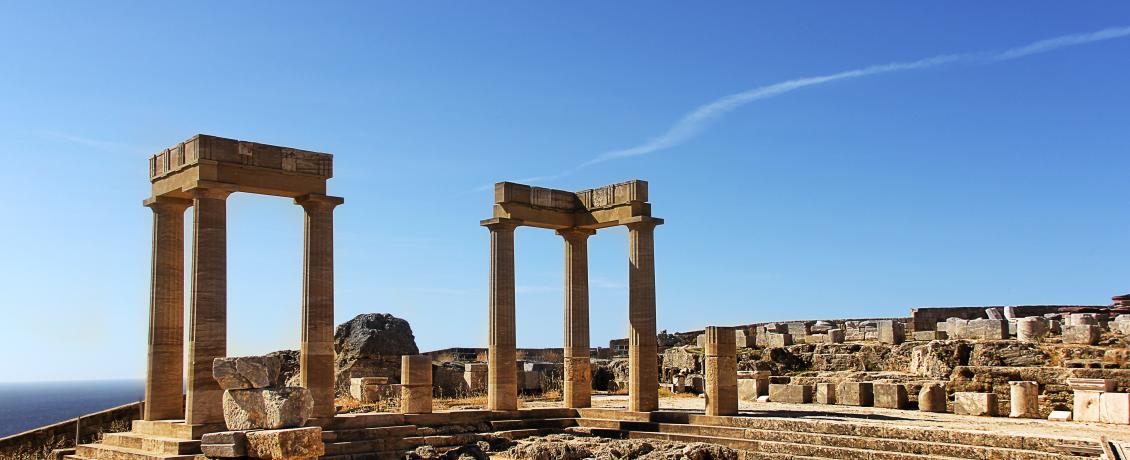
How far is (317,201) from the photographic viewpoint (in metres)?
22.0

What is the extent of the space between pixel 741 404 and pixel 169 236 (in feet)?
51.3

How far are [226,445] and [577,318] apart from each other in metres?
12.7

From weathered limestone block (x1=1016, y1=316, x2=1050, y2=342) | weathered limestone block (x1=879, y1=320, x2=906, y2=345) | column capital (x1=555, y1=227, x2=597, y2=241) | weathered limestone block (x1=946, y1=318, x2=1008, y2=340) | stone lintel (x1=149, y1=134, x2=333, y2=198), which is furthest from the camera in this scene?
weathered limestone block (x1=879, y1=320, x2=906, y2=345)

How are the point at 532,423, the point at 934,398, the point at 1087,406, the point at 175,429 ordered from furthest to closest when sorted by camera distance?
the point at 934,398
the point at 532,423
the point at 1087,406
the point at 175,429

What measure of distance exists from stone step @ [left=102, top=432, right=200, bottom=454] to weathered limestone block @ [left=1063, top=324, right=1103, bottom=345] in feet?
73.4

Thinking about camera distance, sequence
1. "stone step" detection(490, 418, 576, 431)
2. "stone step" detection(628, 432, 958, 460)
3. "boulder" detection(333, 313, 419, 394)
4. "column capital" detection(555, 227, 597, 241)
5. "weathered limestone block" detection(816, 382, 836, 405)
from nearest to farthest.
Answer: "stone step" detection(628, 432, 958, 460)
"stone step" detection(490, 418, 576, 431)
"column capital" detection(555, 227, 597, 241)
"weathered limestone block" detection(816, 382, 836, 405)
"boulder" detection(333, 313, 419, 394)

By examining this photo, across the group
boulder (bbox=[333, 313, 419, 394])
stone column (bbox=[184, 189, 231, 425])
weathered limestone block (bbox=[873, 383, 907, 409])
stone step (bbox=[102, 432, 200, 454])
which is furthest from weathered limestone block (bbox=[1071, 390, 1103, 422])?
boulder (bbox=[333, 313, 419, 394])

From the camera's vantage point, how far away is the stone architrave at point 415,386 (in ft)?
76.0

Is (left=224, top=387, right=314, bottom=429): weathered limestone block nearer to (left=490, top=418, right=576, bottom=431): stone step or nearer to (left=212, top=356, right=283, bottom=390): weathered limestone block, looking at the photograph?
(left=212, top=356, right=283, bottom=390): weathered limestone block

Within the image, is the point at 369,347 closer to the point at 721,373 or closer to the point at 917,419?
the point at 721,373

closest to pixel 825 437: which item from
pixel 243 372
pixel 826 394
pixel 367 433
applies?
pixel 826 394

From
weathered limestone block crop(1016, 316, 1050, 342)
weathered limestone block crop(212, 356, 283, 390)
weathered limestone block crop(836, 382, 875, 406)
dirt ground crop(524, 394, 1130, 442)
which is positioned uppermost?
weathered limestone block crop(1016, 316, 1050, 342)

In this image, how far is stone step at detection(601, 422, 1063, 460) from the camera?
56.9ft

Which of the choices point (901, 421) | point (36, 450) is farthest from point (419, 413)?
point (901, 421)
